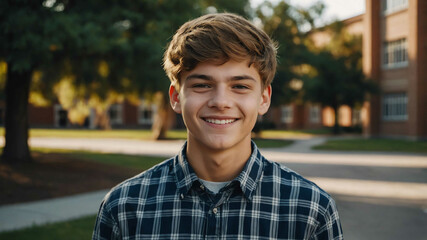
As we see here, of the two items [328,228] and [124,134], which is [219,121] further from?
[124,134]

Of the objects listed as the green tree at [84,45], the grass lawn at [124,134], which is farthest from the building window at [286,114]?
the green tree at [84,45]

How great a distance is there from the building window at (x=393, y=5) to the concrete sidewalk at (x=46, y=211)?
24.9 m

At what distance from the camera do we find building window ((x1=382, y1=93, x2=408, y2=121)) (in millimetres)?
28312

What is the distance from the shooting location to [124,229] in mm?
1887

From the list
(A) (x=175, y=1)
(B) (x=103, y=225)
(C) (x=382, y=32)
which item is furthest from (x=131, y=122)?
(B) (x=103, y=225)

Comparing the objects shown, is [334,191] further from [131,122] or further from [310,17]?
[131,122]

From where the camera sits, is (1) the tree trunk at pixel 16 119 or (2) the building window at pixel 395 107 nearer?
(1) the tree trunk at pixel 16 119

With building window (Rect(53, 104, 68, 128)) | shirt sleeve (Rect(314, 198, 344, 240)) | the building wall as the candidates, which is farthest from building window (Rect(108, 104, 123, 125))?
shirt sleeve (Rect(314, 198, 344, 240))

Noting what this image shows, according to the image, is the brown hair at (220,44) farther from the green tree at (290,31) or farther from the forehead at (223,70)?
the green tree at (290,31)

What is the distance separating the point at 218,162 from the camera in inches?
76.9

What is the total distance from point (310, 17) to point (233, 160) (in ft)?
101

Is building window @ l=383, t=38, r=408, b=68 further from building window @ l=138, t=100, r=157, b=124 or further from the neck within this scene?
building window @ l=138, t=100, r=157, b=124

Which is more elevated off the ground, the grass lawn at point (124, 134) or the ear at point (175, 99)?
the ear at point (175, 99)

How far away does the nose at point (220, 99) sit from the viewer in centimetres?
189
